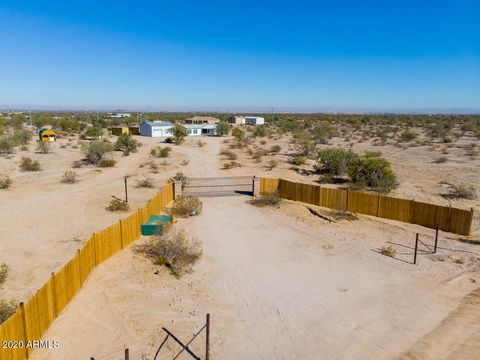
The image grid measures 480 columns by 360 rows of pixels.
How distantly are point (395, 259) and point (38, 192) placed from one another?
887 inches

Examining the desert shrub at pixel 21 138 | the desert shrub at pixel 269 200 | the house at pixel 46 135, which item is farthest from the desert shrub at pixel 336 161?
the house at pixel 46 135

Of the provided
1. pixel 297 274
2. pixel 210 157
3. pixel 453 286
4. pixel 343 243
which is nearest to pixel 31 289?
pixel 297 274

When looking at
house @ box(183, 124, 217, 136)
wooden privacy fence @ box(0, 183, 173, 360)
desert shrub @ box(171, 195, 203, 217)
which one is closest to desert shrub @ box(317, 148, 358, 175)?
desert shrub @ box(171, 195, 203, 217)

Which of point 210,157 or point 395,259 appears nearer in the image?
point 395,259

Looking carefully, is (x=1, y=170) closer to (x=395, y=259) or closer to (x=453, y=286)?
(x=395, y=259)

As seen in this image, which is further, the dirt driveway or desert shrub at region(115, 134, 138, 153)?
desert shrub at region(115, 134, 138, 153)

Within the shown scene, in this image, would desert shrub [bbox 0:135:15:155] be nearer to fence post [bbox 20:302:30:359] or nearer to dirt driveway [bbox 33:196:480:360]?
dirt driveway [bbox 33:196:480:360]

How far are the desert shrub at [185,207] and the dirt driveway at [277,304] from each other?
12.3 feet

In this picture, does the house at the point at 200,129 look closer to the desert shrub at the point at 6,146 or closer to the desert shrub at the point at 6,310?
the desert shrub at the point at 6,146

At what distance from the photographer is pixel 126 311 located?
10.4 meters

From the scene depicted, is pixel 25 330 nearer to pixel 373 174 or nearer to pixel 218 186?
pixel 218 186

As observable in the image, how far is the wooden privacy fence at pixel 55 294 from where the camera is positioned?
25.0ft

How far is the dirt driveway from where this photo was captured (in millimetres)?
9125

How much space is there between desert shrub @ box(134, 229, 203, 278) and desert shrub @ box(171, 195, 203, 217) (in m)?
5.28
